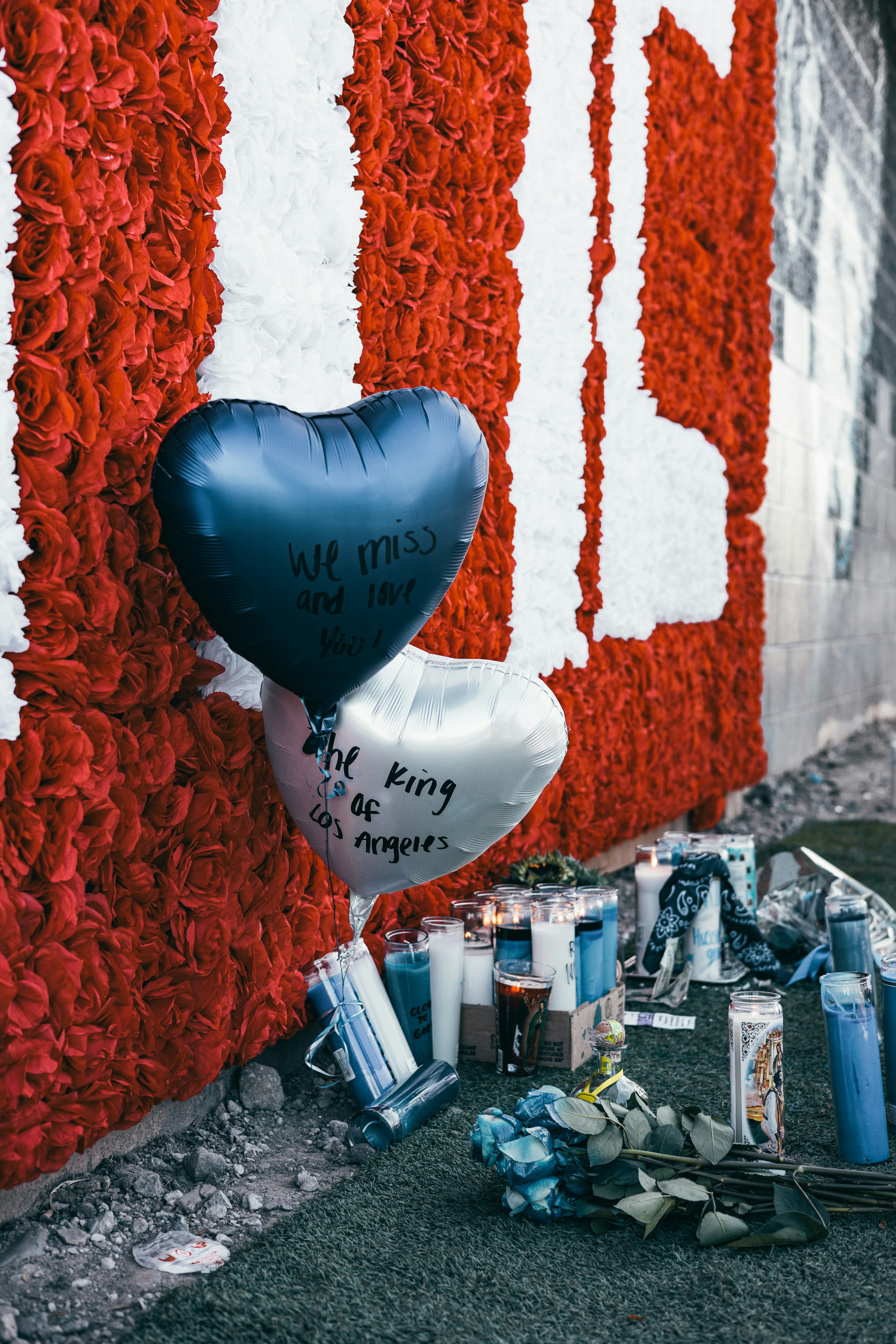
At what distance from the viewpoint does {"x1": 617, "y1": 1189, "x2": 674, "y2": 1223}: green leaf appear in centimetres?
143

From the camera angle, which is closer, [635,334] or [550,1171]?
[550,1171]

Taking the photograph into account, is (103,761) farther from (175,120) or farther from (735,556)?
(735,556)

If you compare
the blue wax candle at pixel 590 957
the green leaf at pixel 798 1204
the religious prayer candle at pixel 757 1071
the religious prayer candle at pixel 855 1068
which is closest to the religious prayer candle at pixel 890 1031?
the religious prayer candle at pixel 855 1068

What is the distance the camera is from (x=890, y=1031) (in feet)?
5.72

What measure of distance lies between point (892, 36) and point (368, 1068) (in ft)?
24.6

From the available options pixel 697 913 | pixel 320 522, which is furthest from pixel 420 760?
pixel 697 913

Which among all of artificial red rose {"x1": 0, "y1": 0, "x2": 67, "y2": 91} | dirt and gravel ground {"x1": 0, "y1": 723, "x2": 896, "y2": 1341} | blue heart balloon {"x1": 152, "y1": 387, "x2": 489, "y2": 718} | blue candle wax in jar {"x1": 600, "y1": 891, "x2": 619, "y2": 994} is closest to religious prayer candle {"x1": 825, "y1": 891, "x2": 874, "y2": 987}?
dirt and gravel ground {"x1": 0, "y1": 723, "x2": 896, "y2": 1341}

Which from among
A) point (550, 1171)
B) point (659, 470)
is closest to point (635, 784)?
point (659, 470)

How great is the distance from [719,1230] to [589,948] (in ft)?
2.53

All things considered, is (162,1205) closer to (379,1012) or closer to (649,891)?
(379,1012)

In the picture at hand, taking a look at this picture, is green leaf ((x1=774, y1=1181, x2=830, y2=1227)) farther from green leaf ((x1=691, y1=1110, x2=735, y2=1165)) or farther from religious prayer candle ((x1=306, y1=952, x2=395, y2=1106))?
religious prayer candle ((x1=306, y1=952, x2=395, y2=1106))

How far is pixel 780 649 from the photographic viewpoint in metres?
5.06

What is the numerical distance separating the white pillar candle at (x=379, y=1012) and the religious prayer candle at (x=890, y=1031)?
73 cm

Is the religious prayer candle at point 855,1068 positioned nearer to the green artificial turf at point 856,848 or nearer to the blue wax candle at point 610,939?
the blue wax candle at point 610,939
